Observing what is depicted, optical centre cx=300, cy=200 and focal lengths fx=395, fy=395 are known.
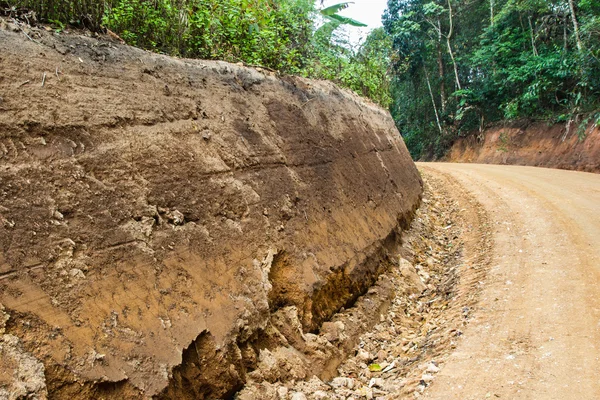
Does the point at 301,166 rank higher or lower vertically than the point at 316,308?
higher

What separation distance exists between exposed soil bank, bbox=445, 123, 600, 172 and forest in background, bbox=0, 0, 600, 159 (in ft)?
1.49

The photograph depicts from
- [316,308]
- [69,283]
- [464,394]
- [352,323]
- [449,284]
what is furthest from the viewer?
[449,284]

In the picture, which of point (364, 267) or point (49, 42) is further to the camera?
point (364, 267)

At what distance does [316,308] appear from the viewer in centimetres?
428

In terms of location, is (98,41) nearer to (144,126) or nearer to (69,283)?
(144,126)

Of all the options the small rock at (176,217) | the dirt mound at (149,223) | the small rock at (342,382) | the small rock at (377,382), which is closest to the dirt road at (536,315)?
the small rock at (377,382)

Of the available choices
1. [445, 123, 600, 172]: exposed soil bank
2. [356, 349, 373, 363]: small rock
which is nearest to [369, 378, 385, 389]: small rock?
[356, 349, 373, 363]: small rock

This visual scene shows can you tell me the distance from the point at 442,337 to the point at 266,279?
7.29 ft

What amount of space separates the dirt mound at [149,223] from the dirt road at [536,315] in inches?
60.4

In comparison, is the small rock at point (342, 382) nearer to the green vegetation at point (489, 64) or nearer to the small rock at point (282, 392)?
the small rock at point (282, 392)

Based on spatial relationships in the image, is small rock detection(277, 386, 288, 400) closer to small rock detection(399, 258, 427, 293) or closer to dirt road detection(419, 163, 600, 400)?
dirt road detection(419, 163, 600, 400)

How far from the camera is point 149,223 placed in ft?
10.2

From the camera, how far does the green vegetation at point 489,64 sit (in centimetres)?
1352

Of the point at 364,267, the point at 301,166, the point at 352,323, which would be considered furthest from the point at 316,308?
the point at 301,166
